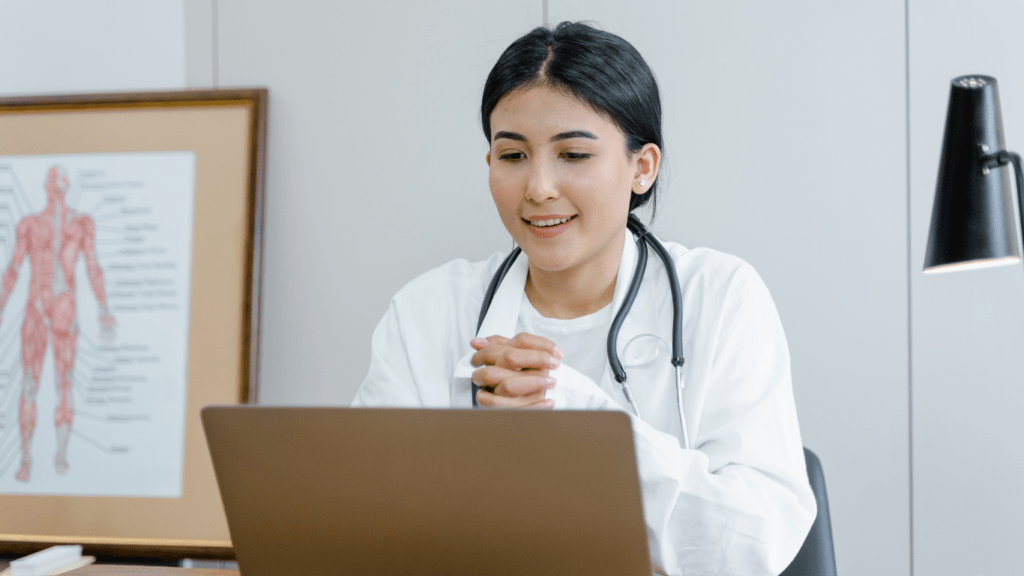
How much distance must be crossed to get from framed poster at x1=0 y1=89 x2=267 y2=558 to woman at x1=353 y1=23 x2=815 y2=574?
1.73ft

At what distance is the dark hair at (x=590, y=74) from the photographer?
3.49 feet

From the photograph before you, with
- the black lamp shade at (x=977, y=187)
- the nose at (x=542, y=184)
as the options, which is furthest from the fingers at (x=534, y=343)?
the black lamp shade at (x=977, y=187)

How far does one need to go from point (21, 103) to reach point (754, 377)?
1.67 meters

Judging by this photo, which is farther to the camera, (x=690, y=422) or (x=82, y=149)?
(x=82, y=149)

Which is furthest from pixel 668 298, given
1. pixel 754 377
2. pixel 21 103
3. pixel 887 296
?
pixel 21 103

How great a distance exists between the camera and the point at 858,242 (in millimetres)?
1415

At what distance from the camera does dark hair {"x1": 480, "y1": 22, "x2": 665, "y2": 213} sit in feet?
3.49

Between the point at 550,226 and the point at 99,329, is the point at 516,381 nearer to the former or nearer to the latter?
the point at 550,226

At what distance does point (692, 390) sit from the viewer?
41.9 inches

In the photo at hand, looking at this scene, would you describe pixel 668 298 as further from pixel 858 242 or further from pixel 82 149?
pixel 82 149

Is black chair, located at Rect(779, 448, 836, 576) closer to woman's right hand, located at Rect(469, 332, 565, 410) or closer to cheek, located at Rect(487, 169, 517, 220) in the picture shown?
woman's right hand, located at Rect(469, 332, 565, 410)

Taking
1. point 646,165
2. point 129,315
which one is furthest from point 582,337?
point 129,315

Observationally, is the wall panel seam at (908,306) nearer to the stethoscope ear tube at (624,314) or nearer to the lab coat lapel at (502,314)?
the stethoscope ear tube at (624,314)

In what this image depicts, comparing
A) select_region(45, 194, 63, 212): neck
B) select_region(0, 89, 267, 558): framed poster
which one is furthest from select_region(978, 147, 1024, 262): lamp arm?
select_region(45, 194, 63, 212): neck
